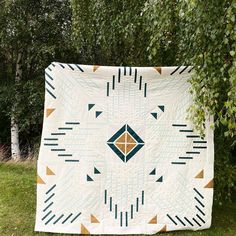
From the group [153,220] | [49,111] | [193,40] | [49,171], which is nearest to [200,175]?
[153,220]

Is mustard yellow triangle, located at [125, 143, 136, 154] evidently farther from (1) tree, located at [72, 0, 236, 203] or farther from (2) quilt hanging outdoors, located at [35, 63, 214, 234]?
A: (1) tree, located at [72, 0, 236, 203]

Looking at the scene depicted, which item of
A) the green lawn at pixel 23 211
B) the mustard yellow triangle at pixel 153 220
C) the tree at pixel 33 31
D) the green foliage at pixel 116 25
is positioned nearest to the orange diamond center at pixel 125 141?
the mustard yellow triangle at pixel 153 220

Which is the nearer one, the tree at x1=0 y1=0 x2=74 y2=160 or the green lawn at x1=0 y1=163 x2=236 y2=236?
the green lawn at x1=0 y1=163 x2=236 y2=236

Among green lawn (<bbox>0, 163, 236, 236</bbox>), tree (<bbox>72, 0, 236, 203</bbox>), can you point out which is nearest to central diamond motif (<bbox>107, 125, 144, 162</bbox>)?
tree (<bbox>72, 0, 236, 203</bbox>)

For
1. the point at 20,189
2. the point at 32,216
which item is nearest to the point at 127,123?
the point at 32,216

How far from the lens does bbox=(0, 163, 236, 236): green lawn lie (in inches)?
146

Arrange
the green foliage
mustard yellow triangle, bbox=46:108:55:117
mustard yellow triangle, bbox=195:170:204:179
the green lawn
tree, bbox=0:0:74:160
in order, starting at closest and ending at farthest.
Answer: mustard yellow triangle, bbox=46:108:55:117 → mustard yellow triangle, bbox=195:170:204:179 → the green lawn → the green foliage → tree, bbox=0:0:74:160

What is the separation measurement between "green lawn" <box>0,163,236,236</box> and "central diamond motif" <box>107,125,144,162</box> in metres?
0.93

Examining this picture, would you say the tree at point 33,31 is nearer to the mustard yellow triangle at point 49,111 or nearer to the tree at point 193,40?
the tree at point 193,40

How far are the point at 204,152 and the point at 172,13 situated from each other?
132cm

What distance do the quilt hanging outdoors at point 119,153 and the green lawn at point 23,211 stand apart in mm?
307

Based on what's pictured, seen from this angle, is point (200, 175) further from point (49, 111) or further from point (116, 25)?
point (116, 25)

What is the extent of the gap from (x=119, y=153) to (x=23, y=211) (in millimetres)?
1312

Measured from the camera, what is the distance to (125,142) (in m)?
3.52
